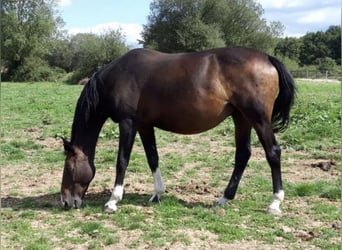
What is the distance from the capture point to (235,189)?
20.0 feet

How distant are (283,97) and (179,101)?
1.30 m

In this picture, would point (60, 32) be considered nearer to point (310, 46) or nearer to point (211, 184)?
point (211, 184)

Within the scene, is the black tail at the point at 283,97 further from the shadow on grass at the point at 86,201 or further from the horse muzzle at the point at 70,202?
the horse muzzle at the point at 70,202

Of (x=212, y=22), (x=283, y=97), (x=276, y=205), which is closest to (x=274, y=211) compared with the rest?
(x=276, y=205)

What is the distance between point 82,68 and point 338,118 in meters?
41.4

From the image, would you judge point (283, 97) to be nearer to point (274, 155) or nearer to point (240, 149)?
point (274, 155)

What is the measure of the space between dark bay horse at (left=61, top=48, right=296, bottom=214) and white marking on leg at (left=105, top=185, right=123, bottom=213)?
1 cm

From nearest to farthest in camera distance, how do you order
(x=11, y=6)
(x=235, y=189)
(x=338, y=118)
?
(x=235, y=189), (x=338, y=118), (x=11, y=6)

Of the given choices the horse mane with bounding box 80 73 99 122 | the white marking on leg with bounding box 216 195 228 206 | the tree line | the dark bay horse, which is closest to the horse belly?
the dark bay horse

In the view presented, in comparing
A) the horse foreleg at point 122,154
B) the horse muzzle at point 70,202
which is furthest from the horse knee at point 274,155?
the horse muzzle at point 70,202

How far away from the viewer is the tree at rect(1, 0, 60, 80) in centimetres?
4731

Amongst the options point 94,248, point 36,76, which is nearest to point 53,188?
point 94,248

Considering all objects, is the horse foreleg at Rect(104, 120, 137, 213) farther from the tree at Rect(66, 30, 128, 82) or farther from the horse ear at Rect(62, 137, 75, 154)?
the tree at Rect(66, 30, 128, 82)

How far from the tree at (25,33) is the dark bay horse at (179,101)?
4405cm
